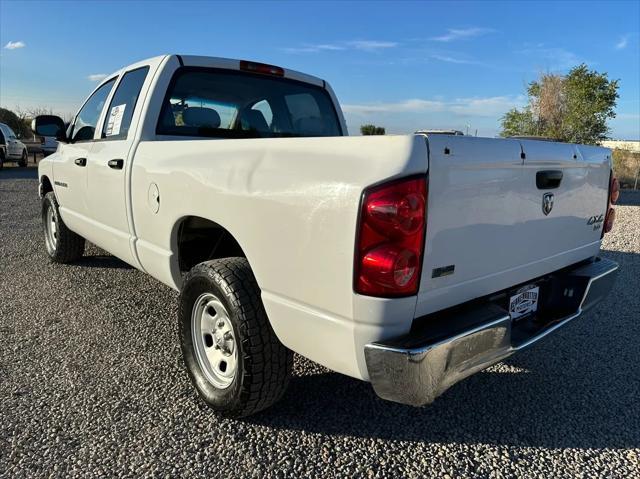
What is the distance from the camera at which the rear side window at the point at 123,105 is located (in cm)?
362

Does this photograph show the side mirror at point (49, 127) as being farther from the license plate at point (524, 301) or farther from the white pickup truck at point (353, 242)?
the license plate at point (524, 301)

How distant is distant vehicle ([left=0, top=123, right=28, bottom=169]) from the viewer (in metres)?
18.3

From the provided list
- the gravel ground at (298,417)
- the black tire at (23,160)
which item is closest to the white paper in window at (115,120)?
the gravel ground at (298,417)

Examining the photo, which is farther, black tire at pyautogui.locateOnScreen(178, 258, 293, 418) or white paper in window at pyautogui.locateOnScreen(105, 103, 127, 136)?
white paper in window at pyautogui.locateOnScreen(105, 103, 127, 136)

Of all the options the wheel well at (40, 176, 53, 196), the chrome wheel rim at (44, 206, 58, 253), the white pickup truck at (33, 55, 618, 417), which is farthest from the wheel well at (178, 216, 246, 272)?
the wheel well at (40, 176, 53, 196)

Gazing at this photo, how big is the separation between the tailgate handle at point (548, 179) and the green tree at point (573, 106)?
19.2 meters

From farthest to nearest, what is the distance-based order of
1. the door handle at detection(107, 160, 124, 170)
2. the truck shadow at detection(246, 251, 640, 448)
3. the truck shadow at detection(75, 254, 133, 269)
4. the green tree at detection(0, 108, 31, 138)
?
the green tree at detection(0, 108, 31, 138) → the truck shadow at detection(75, 254, 133, 269) → the door handle at detection(107, 160, 124, 170) → the truck shadow at detection(246, 251, 640, 448)

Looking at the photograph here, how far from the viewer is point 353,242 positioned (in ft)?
5.96

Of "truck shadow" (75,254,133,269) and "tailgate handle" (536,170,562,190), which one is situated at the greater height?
"tailgate handle" (536,170,562,190)

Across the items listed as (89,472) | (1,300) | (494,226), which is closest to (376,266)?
(494,226)

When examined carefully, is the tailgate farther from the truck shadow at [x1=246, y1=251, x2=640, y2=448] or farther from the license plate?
the truck shadow at [x1=246, y1=251, x2=640, y2=448]

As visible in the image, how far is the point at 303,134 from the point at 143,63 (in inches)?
53.6

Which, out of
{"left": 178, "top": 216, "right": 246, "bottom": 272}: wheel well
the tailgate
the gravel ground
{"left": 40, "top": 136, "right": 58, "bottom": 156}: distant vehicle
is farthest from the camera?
{"left": 40, "top": 136, "right": 58, "bottom": 156}: distant vehicle

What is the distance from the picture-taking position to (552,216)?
8.23ft
